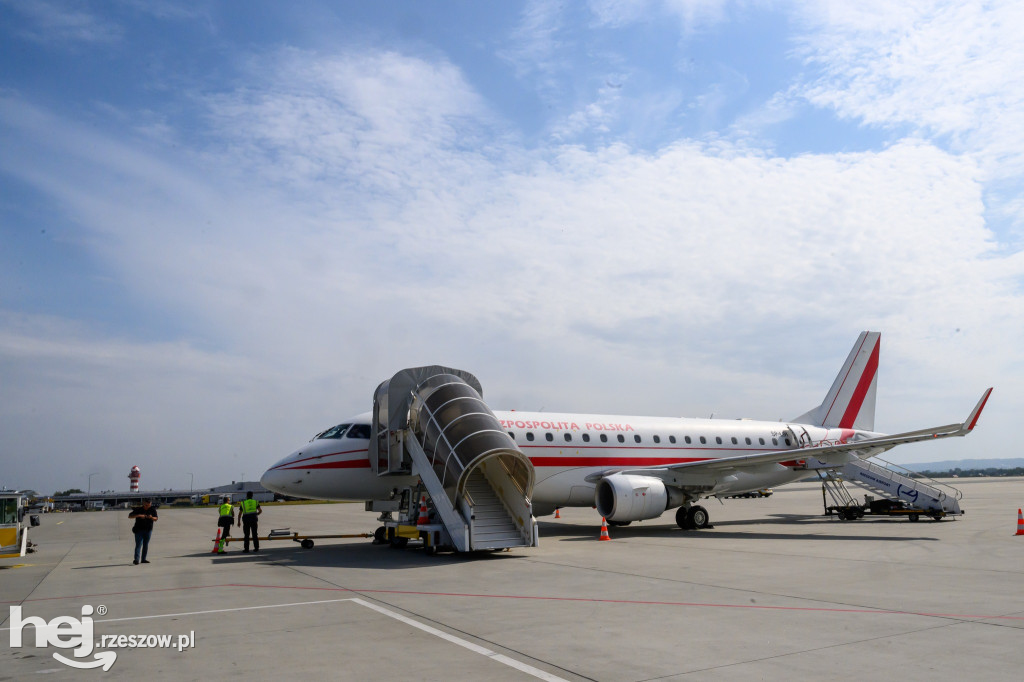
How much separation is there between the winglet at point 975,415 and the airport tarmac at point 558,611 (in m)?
3.98

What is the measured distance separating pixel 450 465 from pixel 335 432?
5.31m

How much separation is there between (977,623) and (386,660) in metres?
6.97

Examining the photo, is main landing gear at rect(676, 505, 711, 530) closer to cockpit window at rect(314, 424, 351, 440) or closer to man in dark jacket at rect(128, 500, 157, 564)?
cockpit window at rect(314, 424, 351, 440)

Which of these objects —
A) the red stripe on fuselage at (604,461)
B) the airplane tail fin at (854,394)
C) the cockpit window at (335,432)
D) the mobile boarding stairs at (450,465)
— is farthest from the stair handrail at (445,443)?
the airplane tail fin at (854,394)

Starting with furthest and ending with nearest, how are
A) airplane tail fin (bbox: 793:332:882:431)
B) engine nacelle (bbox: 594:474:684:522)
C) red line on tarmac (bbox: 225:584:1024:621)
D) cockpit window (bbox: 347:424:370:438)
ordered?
airplane tail fin (bbox: 793:332:882:431) < engine nacelle (bbox: 594:474:684:522) < cockpit window (bbox: 347:424:370:438) < red line on tarmac (bbox: 225:584:1024:621)

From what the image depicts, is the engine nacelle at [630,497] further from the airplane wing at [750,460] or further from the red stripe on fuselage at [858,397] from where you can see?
the red stripe on fuselage at [858,397]

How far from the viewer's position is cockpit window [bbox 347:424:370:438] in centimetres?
2117

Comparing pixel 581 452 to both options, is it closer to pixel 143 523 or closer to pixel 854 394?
pixel 143 523

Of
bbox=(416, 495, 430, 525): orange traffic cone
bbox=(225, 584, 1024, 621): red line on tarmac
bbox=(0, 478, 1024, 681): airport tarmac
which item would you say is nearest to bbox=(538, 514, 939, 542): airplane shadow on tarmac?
bbox=(0, 478, 1024, 681): airport tarmac

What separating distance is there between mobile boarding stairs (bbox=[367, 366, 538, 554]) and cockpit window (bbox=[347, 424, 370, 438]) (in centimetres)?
50

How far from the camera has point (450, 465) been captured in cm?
1745

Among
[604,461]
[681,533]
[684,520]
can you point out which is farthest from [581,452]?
[684,520]

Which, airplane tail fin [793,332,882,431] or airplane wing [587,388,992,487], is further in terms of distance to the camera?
airplane tail fin [793,332,882,431]

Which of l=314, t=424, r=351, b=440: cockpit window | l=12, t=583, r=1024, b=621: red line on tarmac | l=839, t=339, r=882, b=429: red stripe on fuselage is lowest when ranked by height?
l=12, t=583, r=1024, b=621: red line on tarmac
